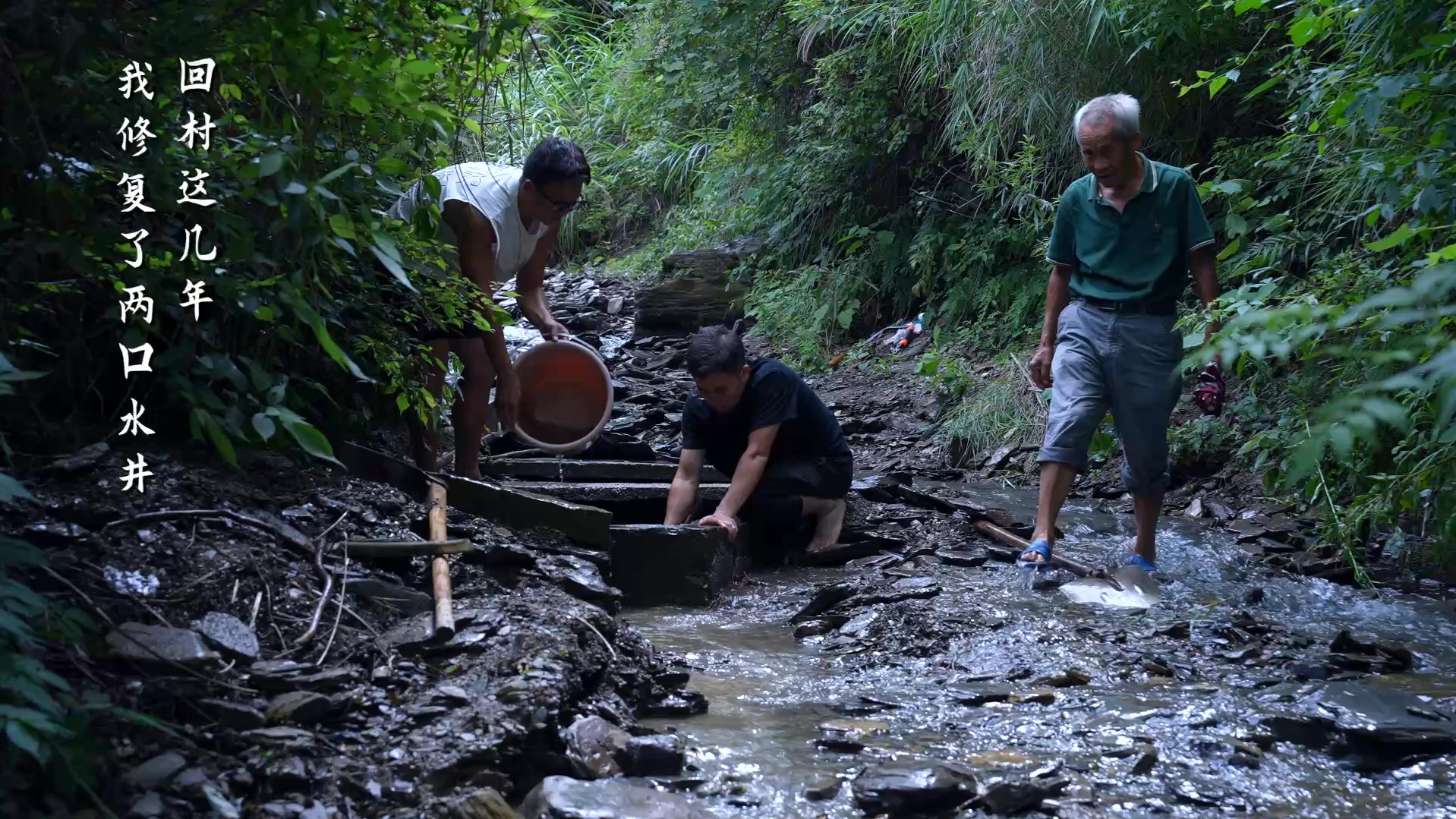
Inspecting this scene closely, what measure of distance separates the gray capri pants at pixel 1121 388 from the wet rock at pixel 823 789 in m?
2.24

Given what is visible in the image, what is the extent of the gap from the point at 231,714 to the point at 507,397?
2740 millimetres

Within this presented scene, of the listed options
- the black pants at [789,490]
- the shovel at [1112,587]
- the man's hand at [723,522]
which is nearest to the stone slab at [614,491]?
the black pants at [789,490]

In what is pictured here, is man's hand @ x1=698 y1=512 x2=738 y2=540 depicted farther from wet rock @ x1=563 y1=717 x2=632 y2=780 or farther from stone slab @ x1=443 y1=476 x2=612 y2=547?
wet rock @ x1=563 y1=717 x2=632 y2=780

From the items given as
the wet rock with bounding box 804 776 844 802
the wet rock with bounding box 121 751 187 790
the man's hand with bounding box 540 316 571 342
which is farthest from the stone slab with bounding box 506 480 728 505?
the wet rock with bounding box 121 751 187 790

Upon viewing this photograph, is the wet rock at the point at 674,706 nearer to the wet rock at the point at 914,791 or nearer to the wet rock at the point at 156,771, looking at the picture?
the wet rock at the point at 914,791

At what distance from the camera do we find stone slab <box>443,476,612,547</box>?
165 inches

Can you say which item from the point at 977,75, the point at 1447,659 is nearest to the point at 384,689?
the point at 1447,659

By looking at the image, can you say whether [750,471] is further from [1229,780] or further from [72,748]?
[72,748]

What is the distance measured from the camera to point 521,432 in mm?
5367

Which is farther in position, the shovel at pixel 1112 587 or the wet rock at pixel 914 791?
the shovel at pixel 1112 587

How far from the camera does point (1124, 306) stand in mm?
4539

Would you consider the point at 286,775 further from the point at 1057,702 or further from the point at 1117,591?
the point at 1117,591

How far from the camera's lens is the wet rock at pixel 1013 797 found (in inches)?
98.7

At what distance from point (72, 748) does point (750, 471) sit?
3.26 m
